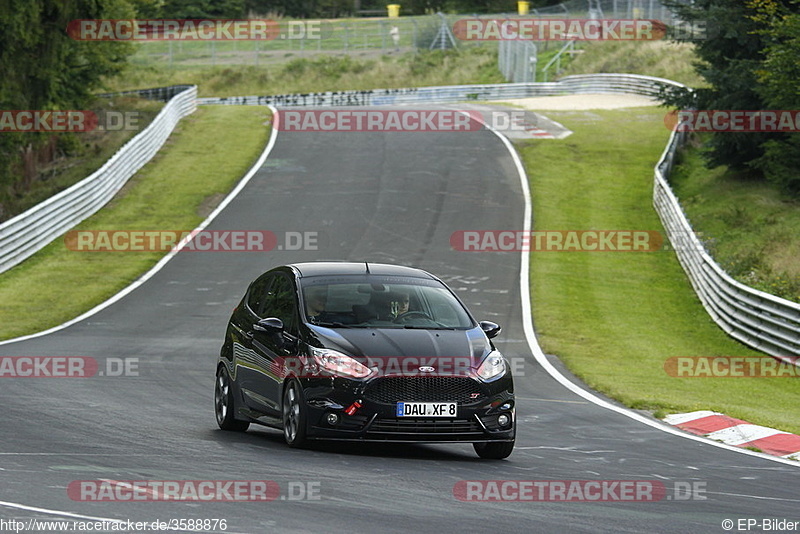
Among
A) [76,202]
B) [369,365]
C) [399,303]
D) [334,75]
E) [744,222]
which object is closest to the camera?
[369,365]

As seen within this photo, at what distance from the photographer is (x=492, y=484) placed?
955 cm

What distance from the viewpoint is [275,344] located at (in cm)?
1157

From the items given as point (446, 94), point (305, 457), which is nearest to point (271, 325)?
point (305, 457)

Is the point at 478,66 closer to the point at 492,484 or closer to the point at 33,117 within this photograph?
the point at 33,117

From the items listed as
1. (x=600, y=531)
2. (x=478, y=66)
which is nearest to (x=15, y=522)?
(x=600, y=531)

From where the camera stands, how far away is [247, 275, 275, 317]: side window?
1252cm

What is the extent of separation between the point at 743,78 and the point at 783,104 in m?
3.11

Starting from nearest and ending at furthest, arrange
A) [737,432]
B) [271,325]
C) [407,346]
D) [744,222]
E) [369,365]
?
[369,365] < [407,346] < [271,325] < [737,432] < [744,222]

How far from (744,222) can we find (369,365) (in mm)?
23557

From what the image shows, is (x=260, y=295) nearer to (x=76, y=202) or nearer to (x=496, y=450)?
(x=496, y=450)

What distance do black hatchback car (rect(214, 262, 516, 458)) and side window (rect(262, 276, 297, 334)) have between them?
0.06ft

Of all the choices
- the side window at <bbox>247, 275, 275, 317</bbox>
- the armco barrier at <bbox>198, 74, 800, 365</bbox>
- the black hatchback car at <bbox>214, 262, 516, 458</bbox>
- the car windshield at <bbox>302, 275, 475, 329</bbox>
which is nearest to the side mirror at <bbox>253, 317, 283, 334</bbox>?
the black hatchback car at <bbox>214, 262, 516, 458</bbox>

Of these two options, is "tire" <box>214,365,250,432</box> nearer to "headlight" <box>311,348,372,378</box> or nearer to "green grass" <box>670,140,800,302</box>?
"headlight" <box>311,348,372,378</box>

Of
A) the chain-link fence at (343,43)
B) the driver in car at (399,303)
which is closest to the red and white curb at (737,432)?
the driver in car at (399,303)
